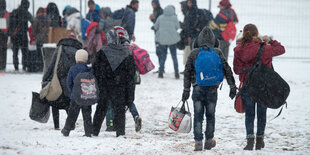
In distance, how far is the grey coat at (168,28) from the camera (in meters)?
11.6

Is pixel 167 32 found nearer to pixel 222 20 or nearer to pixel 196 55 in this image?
pixel 222 20

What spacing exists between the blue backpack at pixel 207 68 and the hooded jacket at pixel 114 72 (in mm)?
1367

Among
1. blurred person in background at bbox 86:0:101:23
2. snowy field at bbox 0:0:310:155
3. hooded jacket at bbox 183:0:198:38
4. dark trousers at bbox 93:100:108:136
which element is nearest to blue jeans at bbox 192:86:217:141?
snowy field at bbox 0:0:310:155

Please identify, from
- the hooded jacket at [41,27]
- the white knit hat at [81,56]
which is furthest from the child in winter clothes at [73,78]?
the hooded jacket at [41,27]

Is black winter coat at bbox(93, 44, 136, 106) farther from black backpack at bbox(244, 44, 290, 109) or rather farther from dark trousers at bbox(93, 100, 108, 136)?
black backpack at bbox(244, 44, 290, 109)

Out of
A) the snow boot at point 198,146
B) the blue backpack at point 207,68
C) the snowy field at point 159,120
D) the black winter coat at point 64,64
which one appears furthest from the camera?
the black winter coat at point 64,64

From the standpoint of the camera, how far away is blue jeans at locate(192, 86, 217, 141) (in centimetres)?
528

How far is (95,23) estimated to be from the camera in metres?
11.4

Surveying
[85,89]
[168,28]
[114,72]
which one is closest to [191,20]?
[168,28]

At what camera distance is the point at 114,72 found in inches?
243

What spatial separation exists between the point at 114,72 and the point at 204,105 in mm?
1455

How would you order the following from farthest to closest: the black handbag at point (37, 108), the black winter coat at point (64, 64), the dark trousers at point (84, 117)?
the black handbag at point (37, 108)
the black winter coat at point (64, 64)
the dark trousers at point (84, 117)

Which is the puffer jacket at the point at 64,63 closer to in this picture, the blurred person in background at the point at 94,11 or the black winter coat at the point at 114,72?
the black winter coat at the point at 114,72

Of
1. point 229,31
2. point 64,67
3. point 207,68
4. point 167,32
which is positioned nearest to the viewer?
point 207,68
